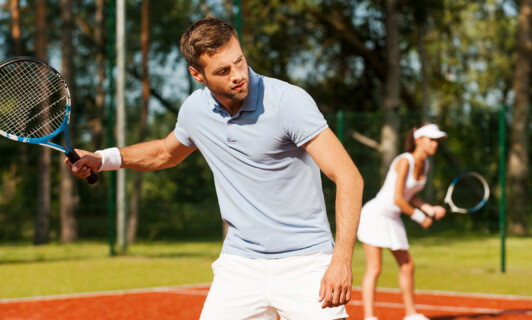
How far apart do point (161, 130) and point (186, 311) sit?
8.76 metres

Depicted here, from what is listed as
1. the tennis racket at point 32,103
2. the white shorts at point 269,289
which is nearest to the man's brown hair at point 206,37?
the white shorts at point 269,289

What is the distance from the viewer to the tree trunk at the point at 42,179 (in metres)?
21.3

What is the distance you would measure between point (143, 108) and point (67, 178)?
4936 mm

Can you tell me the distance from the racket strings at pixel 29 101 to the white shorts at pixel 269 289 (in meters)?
1.56

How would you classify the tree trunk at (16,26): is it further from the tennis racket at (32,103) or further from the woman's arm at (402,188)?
the tennis racket at (32,103)

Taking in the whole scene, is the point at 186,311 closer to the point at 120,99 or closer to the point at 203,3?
the point at 120,99

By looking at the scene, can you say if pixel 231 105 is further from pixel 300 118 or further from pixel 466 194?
pixel 466 194

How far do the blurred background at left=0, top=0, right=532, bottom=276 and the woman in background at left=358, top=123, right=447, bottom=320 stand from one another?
4319 millimetres

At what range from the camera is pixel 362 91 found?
26.9 meters

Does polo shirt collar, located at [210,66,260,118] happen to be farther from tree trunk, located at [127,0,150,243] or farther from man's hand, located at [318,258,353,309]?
tree trunk, located at [127,0,150,243]

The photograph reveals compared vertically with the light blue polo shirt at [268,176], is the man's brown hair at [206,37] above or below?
above

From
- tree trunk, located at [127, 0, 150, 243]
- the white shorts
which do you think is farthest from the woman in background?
tree trunk, located at [127, 0, 150, 243]

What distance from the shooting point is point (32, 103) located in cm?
489

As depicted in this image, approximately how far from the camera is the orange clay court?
328 inches
